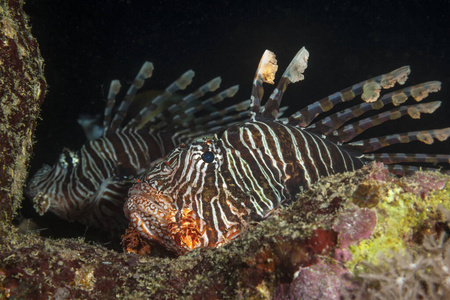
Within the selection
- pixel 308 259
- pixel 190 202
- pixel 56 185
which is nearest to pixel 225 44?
pixel 56 185

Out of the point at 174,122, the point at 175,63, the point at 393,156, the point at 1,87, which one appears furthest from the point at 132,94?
the point at 175,63

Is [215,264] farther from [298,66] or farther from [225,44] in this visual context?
[225,44]

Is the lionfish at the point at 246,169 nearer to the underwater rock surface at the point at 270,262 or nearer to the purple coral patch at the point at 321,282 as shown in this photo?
the underwater rock surface at the point at 270,262

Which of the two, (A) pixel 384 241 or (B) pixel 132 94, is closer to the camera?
(A) pixel 384 241

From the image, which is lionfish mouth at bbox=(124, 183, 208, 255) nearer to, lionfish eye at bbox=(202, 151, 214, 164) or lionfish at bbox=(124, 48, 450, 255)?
lionfish at bbox=(124, 48, 450, 255)

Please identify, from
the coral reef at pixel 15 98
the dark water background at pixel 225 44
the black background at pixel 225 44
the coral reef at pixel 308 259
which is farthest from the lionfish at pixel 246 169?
the dark water background at pixel 225 44

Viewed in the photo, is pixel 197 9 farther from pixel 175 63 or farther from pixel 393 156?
pixel 393 156

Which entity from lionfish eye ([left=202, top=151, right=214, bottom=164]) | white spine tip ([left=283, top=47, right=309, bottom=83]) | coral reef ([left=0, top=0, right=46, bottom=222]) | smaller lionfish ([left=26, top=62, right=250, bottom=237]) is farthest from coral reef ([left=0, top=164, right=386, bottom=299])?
smaller lionfish ([left=26, top=62, right=250, bottom=237])
